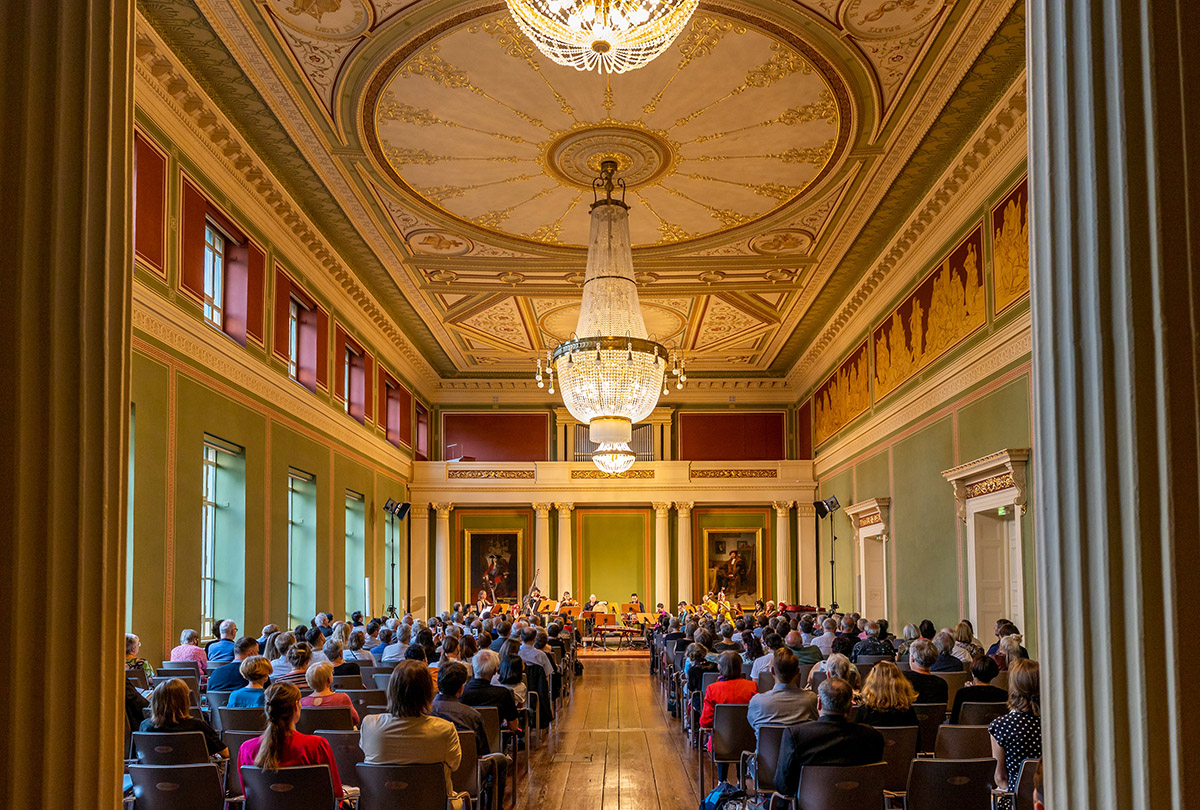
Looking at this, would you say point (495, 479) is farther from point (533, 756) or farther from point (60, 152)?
point (60, 152)

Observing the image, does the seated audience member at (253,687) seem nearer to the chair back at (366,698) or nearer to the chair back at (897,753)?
the chair back at (366,698)

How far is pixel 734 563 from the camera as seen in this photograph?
2539cm

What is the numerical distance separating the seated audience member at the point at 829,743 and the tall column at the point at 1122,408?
9.35ft

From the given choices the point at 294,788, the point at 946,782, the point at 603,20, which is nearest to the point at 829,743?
the point at 946,782

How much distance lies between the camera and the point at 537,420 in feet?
86.6

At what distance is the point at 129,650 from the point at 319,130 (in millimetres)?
6090

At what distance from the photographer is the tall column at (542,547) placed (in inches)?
977

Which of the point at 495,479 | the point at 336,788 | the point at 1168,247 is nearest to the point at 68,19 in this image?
the point at 1168,247

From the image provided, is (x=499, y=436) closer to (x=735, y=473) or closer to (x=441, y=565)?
(x=441, y=565)

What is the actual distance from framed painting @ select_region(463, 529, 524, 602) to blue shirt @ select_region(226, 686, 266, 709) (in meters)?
18.6

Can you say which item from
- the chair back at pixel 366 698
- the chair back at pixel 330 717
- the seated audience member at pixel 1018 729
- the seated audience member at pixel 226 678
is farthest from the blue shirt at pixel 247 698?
the seated audience member at pixel 1018 729

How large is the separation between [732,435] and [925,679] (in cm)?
1905

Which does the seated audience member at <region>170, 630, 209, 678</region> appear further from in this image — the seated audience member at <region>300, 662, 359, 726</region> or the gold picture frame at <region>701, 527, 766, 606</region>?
the gold picture frame at <region>701, 527, 766, 606</region>

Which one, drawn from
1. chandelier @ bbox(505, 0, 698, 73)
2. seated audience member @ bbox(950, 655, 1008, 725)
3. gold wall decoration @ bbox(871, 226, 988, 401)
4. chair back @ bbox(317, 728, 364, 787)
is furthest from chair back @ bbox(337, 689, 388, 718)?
gold wall decoration @ bbox(871, 226, 988, 401)
